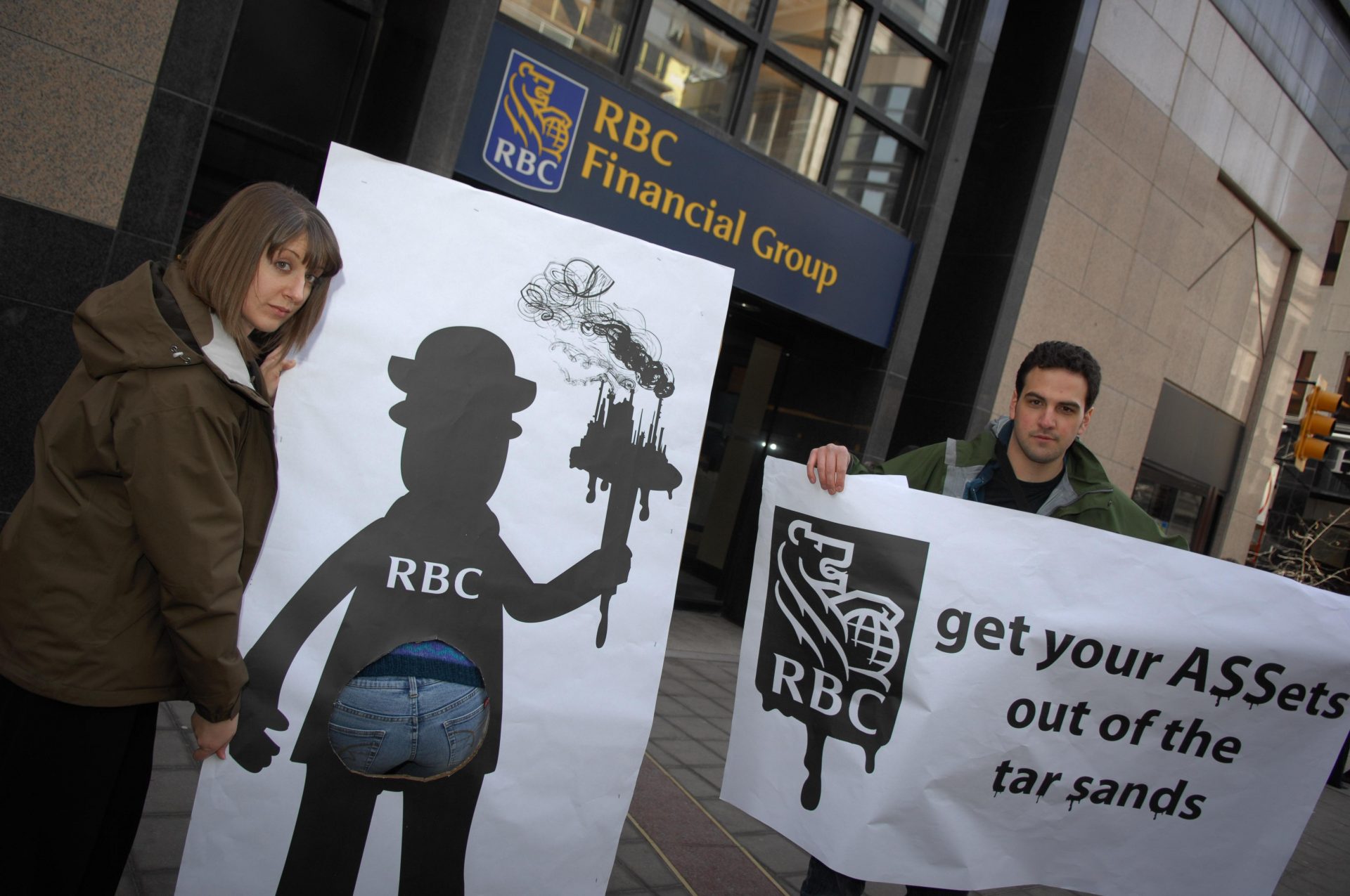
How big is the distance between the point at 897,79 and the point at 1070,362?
5.67 metres

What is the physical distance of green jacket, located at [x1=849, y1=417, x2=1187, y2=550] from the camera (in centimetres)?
266

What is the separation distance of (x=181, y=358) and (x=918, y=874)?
2.08 m

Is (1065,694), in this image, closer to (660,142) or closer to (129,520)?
(129,520)

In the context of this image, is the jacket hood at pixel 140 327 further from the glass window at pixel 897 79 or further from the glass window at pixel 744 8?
the glass window at pixel 897 79

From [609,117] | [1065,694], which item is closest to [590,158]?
[609,117]

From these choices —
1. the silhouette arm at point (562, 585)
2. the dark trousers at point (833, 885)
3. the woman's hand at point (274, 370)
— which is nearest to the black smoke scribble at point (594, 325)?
the silhouette arm at point (562, 585)

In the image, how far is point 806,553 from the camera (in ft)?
8.57

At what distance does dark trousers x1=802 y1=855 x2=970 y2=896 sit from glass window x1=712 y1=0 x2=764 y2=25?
557 cm

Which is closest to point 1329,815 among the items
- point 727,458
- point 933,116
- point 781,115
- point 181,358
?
point 727,458

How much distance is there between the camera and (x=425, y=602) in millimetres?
2045

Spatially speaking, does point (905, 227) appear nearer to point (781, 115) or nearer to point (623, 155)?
point (781, 115)

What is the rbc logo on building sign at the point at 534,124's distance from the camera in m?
5.16

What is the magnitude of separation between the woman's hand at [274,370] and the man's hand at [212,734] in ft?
2.09

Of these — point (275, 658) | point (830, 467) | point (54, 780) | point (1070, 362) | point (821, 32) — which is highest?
point (821, 32)
